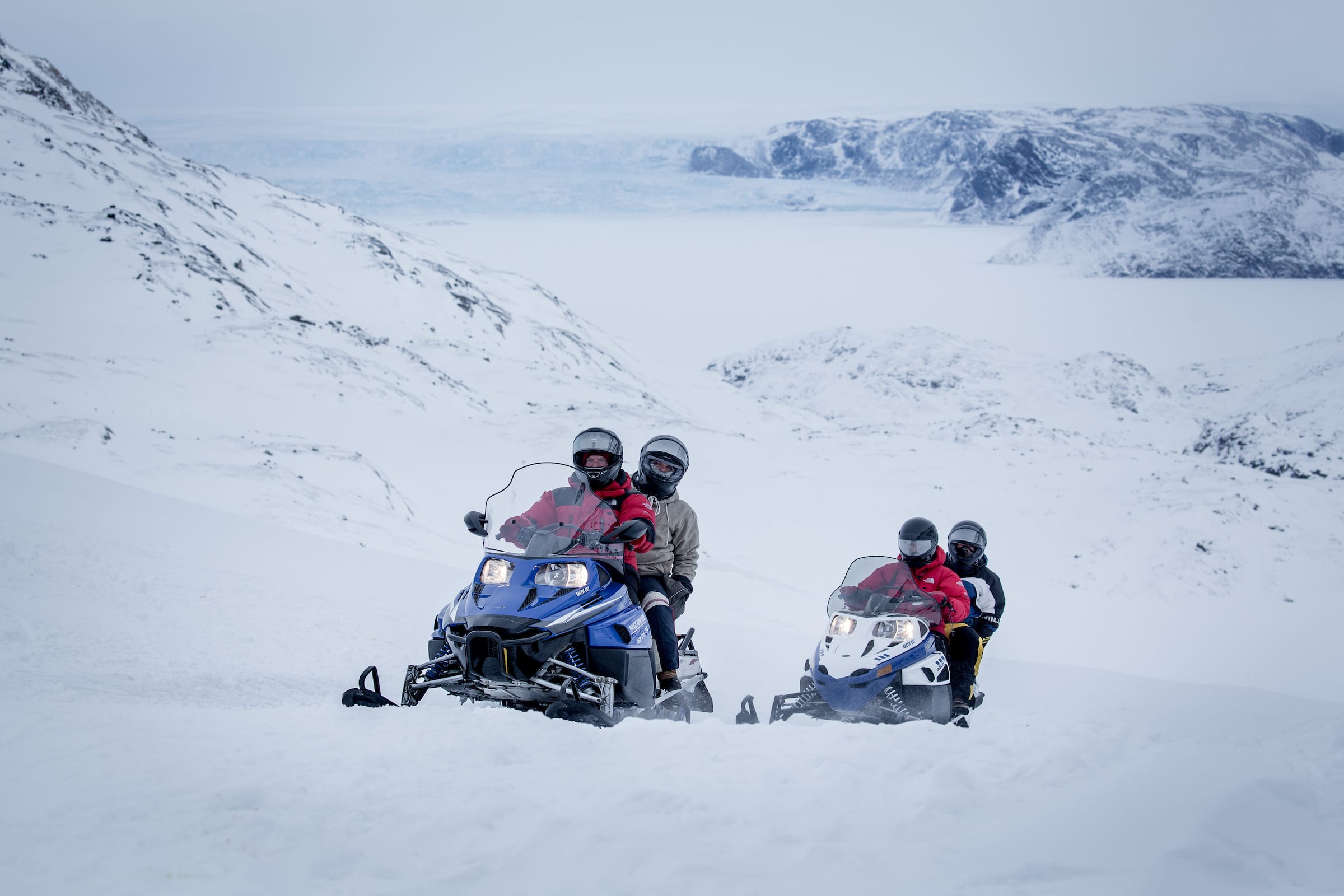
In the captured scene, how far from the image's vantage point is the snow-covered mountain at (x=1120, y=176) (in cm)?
1516

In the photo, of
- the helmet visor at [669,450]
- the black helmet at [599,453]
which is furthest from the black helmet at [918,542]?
the black helmet at [599,453]

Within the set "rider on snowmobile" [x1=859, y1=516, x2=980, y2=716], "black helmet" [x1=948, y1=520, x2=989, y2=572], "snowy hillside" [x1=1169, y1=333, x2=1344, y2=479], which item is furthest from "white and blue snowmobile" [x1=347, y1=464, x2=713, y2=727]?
"snowy hillside" [x1=1169, y1=333, x2=1344, y2=479]

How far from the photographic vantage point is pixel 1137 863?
2.83m

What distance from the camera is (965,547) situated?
629 cm

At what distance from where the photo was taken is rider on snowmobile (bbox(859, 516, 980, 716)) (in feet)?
18.3

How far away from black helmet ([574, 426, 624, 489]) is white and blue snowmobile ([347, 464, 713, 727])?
9 centimetres

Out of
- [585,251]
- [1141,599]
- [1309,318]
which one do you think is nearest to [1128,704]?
[1141,599]

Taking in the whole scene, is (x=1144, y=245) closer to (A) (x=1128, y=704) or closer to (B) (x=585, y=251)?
(B) (x=585, y=251)

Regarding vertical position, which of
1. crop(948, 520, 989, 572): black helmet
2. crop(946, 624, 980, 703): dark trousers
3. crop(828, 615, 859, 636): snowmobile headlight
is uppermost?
crop(948, 520, 989, 572): black helmet

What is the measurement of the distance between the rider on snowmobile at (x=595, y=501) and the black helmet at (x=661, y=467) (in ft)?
1.80

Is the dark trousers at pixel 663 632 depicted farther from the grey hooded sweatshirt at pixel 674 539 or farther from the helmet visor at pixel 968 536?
the helmet visor at pixel 968 536

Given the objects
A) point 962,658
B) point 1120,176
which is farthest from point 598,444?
point 1120,176

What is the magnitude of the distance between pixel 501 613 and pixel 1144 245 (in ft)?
52.0

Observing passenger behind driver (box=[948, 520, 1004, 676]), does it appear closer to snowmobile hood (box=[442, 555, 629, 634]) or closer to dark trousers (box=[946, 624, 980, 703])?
dark trousers (box=[946, 624, 980, 703])
